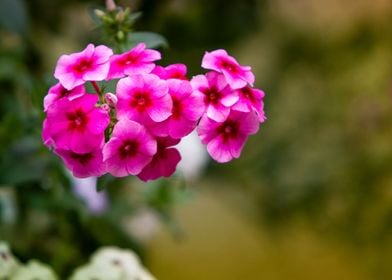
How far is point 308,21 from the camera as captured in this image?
176 cm

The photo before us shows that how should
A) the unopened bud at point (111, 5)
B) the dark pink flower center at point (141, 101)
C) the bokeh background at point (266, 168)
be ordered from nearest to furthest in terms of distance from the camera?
the dark pink flower center at point (141, 101), the unopened bud at point (111, 5), the bokeh background at point (266, 168)

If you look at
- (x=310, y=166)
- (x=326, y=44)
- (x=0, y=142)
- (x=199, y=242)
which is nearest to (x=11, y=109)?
(x=0, y=142)

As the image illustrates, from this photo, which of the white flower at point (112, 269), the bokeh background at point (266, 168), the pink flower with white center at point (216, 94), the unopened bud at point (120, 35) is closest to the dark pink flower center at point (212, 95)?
the pink flower with white center at point (216, 94)

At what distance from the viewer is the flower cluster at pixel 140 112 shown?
0.47 meters

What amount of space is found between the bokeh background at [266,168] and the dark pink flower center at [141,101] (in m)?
0.41

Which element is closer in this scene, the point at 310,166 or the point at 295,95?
the point at 310,166

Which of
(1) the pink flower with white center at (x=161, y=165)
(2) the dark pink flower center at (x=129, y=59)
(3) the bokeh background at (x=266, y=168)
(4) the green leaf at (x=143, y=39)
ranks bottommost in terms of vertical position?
(1) the pink flower with white center at (x=161, y=165)

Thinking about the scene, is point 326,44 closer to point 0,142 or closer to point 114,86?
point 0,142

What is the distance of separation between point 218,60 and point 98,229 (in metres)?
0.48

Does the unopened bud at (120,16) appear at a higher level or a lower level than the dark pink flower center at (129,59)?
higher

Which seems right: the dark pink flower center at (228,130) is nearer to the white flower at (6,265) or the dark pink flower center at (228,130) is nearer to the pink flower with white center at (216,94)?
the pink flower with white center at (216,94)

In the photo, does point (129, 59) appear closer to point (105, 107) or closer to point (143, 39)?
point (105, 107)

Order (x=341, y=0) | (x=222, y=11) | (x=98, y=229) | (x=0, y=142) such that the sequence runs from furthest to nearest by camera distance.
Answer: (x=341, y=0)
(x=222, y=11)
(x=98, y=229)
(x=0, y=142)

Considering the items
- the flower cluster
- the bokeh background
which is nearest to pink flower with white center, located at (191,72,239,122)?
the flower cluster
